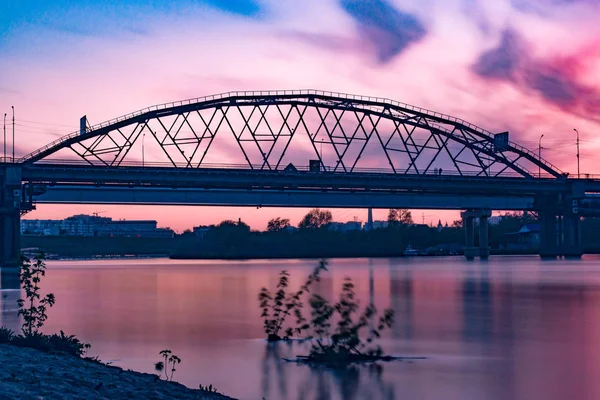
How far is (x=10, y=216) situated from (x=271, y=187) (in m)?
32.4

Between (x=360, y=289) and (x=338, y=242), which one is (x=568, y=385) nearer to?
(x=360, y=289)

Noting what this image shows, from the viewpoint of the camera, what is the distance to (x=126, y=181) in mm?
101625

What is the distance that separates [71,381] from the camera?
49.6ft

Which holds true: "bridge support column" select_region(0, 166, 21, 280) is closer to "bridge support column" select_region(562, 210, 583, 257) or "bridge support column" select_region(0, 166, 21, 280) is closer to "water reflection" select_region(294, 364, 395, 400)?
"water reflection" select_region(294, 364, 395, 400)

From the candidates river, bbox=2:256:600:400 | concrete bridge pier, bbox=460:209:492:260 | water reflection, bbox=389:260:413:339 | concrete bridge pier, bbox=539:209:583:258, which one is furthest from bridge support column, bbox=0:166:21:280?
A: concrete bridge pier, bbox=539:209:583:258

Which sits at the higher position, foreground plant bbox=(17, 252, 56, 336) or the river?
foreground plant bbox=(17, 252, 56, 336)

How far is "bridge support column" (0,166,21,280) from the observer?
91863 millimetres

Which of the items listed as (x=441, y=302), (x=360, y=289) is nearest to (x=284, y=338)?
(x=441, y=302)

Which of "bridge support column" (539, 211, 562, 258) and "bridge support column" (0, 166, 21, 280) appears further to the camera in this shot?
"bridge support column" (539, 211, 562, 258)

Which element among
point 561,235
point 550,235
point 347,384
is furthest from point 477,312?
point 561,235

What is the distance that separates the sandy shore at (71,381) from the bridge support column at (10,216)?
249ft

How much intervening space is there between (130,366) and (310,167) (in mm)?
93556

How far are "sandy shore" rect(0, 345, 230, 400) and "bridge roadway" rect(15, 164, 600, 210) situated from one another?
8380cm

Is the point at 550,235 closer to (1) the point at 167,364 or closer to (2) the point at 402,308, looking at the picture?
(2) the point at 402,308
